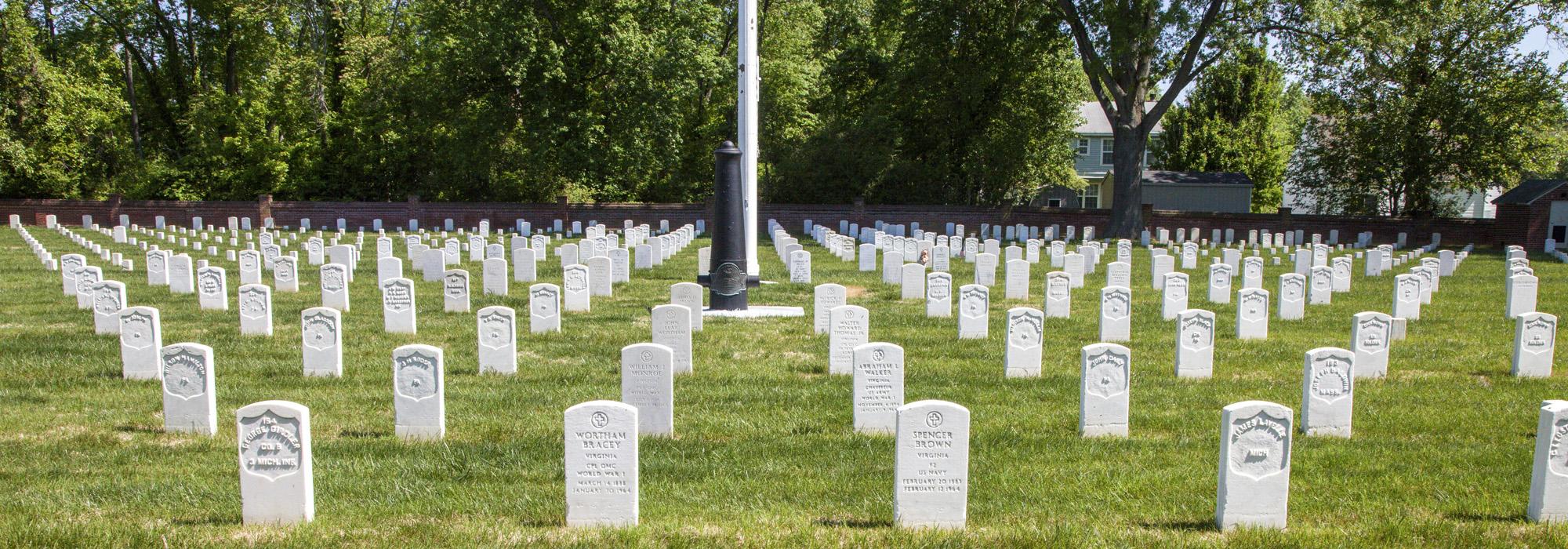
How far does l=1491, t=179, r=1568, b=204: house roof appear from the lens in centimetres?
3200

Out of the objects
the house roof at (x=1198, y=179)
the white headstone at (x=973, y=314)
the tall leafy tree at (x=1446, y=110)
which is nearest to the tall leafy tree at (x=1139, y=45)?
the tall leafy tree at (x=1446, y=110)

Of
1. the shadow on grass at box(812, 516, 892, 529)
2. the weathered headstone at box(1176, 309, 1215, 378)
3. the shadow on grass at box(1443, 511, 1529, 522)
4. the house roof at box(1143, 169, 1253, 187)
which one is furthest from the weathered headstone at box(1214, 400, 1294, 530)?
the house roof at box(1143, 169, 1253, 187)

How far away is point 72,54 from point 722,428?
4302 centimetres

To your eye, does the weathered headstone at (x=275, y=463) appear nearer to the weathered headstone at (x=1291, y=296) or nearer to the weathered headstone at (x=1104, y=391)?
the weathered headstone at (x=1104, y=391)

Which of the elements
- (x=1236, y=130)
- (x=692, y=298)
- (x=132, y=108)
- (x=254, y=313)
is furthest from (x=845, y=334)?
(x=132, y=108)

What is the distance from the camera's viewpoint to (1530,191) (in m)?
33.2

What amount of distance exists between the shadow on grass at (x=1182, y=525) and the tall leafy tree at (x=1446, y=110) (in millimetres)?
29658

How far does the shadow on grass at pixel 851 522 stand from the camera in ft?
17.6

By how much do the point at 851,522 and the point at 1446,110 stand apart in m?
37.0

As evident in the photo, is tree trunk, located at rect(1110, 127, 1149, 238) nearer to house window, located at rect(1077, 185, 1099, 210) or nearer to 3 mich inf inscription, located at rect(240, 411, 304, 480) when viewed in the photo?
house window, located at rect(1077, 185, 1099, 210)

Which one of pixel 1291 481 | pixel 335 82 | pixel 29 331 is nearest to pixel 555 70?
pixel 335 82

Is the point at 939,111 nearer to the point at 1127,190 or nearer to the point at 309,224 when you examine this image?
the point at 1127,190

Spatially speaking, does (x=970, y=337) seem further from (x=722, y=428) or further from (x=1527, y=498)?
(x=1527, y=498)

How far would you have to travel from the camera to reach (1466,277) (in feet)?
67.4
